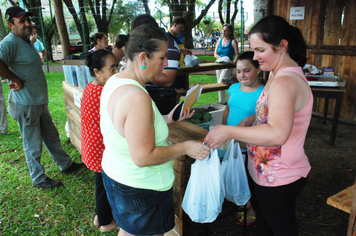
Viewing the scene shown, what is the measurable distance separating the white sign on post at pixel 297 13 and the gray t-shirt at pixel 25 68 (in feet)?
16.4

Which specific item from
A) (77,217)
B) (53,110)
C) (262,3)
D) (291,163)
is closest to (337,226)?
(291,163)

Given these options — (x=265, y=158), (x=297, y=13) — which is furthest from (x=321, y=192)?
(x=297, y=13)

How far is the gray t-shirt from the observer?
9.70 ft

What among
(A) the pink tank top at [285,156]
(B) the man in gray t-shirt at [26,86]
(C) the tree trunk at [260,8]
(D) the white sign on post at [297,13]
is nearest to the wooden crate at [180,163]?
(A) the pink tank top at [285,156]

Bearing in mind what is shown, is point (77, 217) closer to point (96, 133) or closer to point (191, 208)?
point (96, 133)

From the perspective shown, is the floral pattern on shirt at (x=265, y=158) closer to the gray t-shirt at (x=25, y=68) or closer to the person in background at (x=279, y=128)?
the person in background at (x=279, y=128)

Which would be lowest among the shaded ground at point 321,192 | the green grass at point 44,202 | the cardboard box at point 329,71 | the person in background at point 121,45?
the shaded ground at point 321,192

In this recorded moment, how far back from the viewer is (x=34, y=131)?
3225mm

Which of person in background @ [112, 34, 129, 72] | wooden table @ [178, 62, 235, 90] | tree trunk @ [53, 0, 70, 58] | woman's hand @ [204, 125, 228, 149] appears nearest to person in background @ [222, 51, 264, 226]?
woman's hand @ [204, 125, 228, 149]

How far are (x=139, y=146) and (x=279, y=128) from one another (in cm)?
67

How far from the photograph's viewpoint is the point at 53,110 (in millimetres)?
6848

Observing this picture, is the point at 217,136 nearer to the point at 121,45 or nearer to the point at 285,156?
the point at 285,156

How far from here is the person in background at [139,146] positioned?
1.20 m

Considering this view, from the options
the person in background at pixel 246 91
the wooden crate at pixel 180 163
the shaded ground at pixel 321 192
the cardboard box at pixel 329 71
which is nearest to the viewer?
the wooden crate at pixel 180 163
